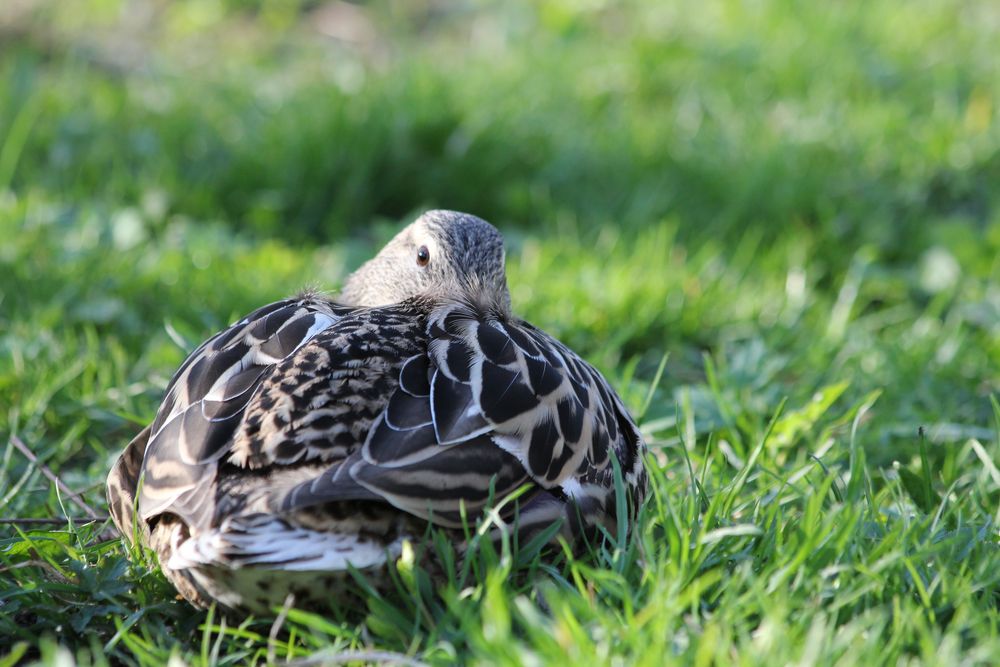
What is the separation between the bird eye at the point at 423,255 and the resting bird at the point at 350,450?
841 millimetres

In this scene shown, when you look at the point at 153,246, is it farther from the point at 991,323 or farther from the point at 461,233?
the point at 991,323

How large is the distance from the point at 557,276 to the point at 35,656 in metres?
3.17

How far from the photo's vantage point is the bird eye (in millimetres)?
4422

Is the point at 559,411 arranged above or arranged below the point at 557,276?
above

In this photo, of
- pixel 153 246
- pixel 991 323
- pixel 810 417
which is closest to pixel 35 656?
pixel 810 417

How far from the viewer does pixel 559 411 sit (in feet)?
10.4

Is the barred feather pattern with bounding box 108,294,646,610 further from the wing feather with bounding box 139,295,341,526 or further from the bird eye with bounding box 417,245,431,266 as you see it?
the bird eye with bounding box 417,245,431,266

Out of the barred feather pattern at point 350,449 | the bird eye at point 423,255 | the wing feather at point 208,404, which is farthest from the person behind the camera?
the bird eye at point 423,255

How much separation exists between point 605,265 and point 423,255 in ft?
5.18

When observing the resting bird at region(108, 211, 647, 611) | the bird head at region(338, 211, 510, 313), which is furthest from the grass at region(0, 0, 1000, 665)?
the bird head at region(338, 211, 510, 313)

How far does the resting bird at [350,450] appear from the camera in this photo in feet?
9.09

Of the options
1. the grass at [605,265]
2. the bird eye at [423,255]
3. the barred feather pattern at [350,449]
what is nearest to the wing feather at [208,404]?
the barred feather pattern at [350,449]

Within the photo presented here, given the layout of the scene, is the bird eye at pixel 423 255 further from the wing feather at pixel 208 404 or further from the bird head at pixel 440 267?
the wing feather at pixel 208 404

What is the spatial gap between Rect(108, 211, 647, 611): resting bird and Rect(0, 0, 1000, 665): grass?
0.43 ft
